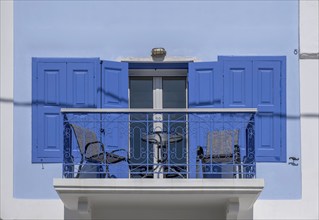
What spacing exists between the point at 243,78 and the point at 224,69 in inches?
12.5

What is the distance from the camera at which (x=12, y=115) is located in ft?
51.7

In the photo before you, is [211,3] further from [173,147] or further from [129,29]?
[173,147]

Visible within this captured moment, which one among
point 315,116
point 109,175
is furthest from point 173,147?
point 315,116

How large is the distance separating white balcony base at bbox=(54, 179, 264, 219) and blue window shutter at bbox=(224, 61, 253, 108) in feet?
5.16

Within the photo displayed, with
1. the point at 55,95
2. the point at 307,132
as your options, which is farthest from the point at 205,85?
the point at 55,95

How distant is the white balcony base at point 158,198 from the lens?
1457 centimetres

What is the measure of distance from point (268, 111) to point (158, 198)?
2.19 meters

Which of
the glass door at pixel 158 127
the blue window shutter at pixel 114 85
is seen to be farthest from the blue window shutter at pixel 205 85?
the blue window shutter at pixel 114 85

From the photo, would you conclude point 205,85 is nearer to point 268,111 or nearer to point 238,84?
point 238,84

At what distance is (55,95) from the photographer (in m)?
15.8

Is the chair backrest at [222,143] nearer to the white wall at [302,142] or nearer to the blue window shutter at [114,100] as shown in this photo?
the white wall at [302,142]

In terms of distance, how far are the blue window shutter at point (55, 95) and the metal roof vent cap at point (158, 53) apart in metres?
0.88

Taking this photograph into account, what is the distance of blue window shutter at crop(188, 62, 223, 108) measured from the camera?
1581 cm

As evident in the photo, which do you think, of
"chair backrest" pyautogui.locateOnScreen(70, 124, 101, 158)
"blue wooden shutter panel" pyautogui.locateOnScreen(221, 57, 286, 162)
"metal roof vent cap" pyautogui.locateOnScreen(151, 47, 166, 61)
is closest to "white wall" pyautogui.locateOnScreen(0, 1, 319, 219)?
"blue wooden shutter panel" pyautogui.locateOnScreen(221, 57, 286, 162)
